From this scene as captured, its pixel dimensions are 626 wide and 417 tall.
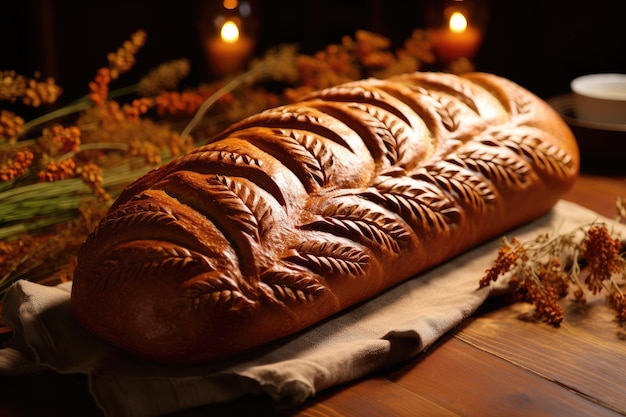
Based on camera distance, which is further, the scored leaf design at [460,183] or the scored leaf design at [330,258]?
the scored leaf design at [460,183]

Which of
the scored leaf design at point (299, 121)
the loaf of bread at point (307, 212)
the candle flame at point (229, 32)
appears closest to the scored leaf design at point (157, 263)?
the loaf of bread at point (307, 212)

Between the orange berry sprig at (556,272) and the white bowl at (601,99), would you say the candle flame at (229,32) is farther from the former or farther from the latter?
the orange berry sprig at (556,272)

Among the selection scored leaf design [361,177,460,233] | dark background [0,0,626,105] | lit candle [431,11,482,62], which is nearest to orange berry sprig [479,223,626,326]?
scored leaf design [361,177,460,233]

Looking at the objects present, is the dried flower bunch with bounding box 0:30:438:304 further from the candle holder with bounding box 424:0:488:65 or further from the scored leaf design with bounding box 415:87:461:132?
the scored leaf design with bounding box 415:87:461:132

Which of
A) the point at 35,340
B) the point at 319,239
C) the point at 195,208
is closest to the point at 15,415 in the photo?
the point at 35,340

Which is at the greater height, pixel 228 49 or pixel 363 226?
pixel 228 49

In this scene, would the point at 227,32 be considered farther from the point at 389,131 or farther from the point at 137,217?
the point at 137,217

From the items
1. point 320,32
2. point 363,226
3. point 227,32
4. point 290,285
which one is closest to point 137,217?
point 290,285
